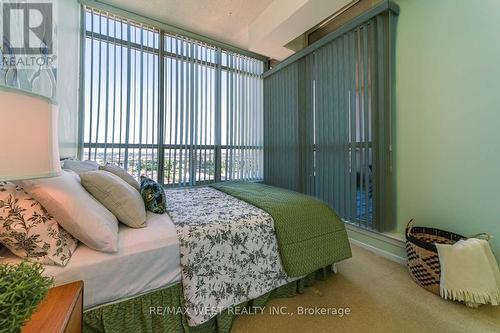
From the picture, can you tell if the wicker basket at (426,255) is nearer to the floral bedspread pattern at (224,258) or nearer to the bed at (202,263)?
the bed at (202,263)

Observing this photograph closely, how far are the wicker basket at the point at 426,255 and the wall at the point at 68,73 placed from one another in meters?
3.14

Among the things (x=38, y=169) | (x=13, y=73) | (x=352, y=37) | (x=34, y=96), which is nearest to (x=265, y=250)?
(x=38, y=169)

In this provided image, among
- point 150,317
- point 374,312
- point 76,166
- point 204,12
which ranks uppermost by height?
point 204,12

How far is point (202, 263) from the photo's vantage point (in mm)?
1173

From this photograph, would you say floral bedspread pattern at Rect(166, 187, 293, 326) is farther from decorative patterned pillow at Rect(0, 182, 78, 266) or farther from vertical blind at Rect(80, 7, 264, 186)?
vertical blind at Rect(80, 7, 264, 186)

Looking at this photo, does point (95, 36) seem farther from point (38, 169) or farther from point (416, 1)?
point (416, 1)

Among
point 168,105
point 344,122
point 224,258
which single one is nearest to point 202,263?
point 224,258

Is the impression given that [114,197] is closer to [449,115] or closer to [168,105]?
[168,105]

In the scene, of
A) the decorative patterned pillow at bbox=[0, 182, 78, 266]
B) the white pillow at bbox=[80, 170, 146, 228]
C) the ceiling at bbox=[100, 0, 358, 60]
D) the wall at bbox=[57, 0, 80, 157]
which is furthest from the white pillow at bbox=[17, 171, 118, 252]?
the ceiling at bbox=[100, 0, 358, 60]

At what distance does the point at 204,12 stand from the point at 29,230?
3103mm

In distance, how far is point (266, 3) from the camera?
2711 millimetres

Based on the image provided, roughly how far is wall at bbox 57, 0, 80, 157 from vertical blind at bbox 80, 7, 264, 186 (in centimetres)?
16

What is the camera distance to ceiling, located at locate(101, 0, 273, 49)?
2.69 metres

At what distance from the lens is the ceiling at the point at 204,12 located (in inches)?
106
